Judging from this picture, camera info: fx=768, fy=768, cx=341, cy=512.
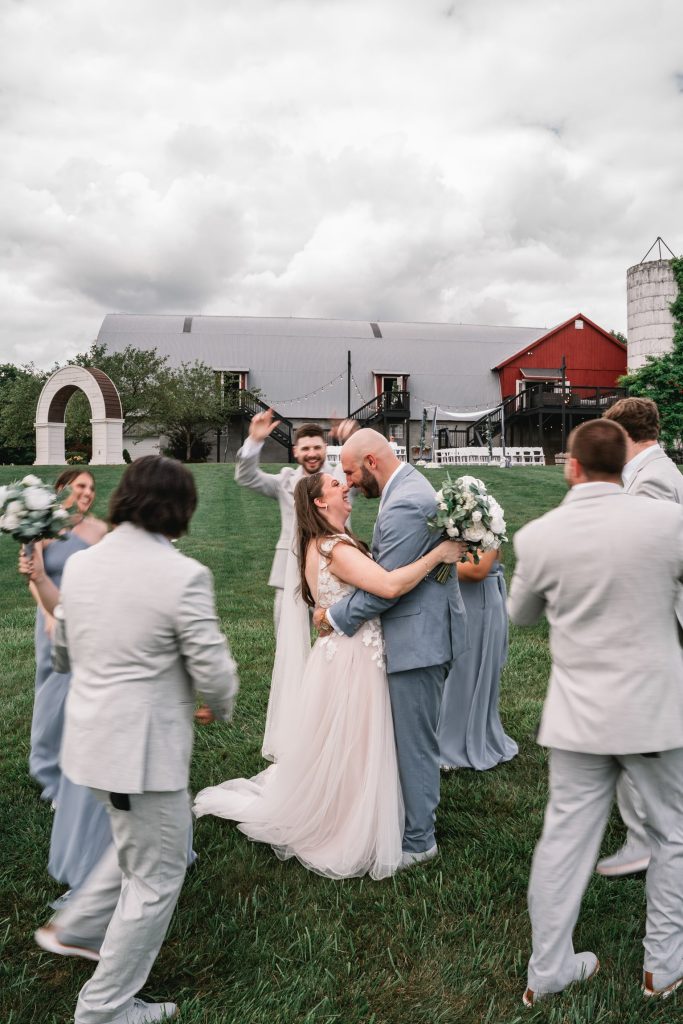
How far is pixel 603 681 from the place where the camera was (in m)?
2.63

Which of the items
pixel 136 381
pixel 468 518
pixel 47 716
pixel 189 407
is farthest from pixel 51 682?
pixel 136 381

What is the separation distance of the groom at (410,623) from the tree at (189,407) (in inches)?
1239

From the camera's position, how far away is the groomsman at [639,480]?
382cm

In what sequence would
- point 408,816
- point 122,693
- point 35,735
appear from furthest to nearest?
point 35,735
point 408,816
point 122,693

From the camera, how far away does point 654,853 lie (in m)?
2.79

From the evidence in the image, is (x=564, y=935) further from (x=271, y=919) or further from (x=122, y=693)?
(x=122, y=693)

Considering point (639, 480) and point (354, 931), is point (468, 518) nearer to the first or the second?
point (639, 480)

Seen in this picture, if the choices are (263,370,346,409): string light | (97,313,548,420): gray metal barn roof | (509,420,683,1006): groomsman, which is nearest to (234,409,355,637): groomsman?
(509,420,683,1006): groomsman

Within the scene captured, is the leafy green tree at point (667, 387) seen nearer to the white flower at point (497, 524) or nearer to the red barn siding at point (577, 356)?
the red barn siding at point (577, 356)

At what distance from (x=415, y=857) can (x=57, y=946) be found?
5.79 feet

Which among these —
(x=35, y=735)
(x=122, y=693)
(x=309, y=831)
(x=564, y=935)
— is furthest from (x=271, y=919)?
(x=35, y=735)

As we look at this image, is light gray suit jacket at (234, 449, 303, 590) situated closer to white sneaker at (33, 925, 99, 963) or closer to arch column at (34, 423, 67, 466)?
white sneaker at (33, 925, 99, 963)

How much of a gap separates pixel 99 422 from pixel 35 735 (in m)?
23.8

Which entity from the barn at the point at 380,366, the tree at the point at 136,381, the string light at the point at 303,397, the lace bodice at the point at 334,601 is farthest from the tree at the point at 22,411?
the lace bodice at the point at 334,601
